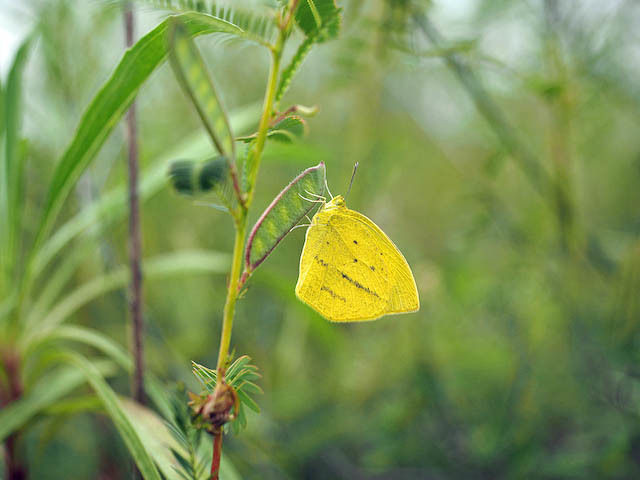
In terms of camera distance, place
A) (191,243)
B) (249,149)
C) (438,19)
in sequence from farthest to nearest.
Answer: (191,243)
(438,19)
(249,149)

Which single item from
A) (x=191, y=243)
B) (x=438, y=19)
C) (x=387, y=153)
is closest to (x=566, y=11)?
(x=438, y=19)

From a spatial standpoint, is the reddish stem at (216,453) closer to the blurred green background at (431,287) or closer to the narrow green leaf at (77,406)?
the narrow green leaf at (77,406)

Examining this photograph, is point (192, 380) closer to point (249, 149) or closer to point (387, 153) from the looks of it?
point (249, 149)

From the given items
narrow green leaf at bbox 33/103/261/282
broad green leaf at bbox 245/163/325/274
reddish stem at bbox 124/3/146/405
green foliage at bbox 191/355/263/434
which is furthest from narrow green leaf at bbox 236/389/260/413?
narrow green leaf at bbox 33/103/261/282

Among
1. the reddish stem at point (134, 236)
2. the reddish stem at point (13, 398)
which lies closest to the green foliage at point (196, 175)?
the reddish stem at point (134, 236)

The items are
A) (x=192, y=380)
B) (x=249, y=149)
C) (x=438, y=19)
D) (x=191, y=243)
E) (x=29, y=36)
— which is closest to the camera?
(x=249, y=149)

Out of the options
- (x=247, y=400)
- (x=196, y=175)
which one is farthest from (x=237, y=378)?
(x=196, y=175)

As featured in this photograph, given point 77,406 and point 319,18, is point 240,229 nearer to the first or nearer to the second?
point 319,18
